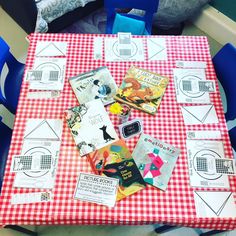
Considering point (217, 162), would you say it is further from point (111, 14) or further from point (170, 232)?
point (111, 14)

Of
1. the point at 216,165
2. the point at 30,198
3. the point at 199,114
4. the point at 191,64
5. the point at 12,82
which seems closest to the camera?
the point at 30,198

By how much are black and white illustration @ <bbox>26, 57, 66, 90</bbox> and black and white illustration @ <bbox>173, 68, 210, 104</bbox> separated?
64 cm

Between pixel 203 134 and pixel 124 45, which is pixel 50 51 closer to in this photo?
pixel 124 45

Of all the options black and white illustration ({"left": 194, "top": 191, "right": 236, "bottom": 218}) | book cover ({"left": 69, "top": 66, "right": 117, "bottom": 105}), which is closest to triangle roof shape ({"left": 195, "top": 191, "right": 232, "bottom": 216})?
black and white illustration ({"left": 194, "top": 191, "right": 236, "bottom": 218})

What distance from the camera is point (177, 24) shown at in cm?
290

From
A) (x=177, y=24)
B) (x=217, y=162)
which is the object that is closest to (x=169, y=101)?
(x=217, y=162)

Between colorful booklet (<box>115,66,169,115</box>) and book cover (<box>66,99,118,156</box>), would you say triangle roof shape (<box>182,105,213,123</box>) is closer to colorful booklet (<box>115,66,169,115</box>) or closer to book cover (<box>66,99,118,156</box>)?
colorful booklet (<box>115,66,169,115</box>)

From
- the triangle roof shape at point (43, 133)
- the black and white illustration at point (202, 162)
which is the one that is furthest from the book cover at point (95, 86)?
the black and white illustration at point (202, 162)

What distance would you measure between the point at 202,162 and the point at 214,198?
172 mm

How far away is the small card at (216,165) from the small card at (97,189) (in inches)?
16.1

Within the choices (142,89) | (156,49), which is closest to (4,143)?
(142,89)

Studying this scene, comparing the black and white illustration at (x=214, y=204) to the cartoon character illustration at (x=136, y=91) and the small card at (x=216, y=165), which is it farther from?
the cartoon character illustration at (x=136, y=91)

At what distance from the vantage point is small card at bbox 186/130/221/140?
141 centimetres

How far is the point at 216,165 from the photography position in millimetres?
1343
